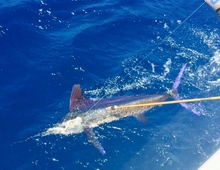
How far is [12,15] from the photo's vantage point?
16.0 meters

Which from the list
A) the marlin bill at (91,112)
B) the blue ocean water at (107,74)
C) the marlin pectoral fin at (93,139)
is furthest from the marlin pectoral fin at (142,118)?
the marlin pectoral fin at (93,139)

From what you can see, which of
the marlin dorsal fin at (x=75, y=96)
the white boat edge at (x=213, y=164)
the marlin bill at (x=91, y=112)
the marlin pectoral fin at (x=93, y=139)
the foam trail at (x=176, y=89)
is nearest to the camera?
the white boat edge at (x=213, y=164)

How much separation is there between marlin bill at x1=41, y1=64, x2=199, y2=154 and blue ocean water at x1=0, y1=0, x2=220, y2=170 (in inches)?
11.7

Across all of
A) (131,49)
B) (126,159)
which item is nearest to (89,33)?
(131,49)

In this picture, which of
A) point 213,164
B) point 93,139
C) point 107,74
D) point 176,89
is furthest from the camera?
point 107,74

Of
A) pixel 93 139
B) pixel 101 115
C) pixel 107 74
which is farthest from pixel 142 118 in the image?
pixel 107 74

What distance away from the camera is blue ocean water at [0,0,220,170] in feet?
34.2

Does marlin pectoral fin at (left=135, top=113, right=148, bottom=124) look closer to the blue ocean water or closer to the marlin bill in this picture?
the marlin bill

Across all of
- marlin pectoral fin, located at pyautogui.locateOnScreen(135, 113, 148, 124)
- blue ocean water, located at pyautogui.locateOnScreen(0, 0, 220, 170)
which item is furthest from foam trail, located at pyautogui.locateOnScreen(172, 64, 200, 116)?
marlin pectoral fin, located at pyautogui.locateOnScreen(135, 113, 148, 124)

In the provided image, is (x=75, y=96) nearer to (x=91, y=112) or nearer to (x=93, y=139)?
(x=91, y=112)

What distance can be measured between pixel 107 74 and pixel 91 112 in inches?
107

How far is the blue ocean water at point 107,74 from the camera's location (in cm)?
1043

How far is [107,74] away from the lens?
13.6 metres

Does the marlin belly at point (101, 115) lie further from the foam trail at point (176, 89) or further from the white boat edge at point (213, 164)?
the white boat edge at point (213, 164)
